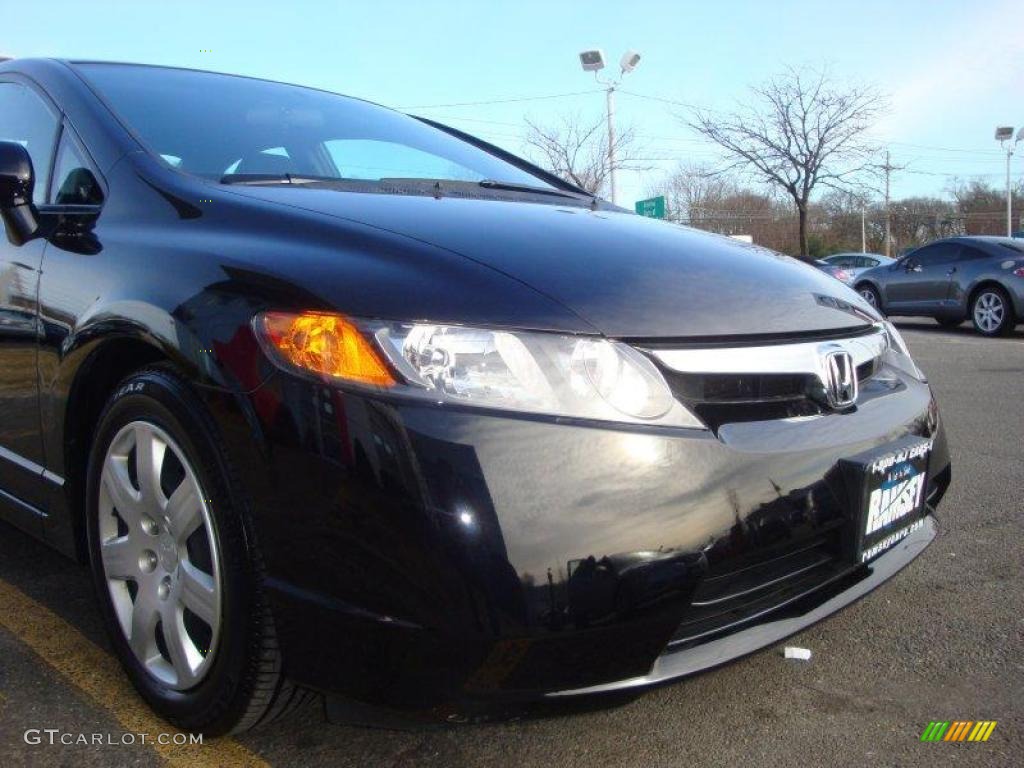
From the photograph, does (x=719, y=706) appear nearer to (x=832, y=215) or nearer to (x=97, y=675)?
(x=97, y=675)

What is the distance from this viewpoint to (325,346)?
1593mm

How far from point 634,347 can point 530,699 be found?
2.13ft

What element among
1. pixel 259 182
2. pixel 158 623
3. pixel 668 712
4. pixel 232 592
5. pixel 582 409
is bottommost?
pixel 668 712

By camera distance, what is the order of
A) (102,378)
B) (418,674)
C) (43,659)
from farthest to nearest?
(43,659)
(102,378)
(418,674)

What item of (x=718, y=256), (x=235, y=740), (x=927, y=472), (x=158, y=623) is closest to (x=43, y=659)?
(x=158, y=623)

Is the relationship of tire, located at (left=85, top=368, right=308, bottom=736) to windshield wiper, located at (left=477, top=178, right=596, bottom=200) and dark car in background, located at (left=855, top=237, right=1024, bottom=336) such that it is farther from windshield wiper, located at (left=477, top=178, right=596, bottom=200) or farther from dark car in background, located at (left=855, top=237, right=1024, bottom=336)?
dark car in background, located at (left=855, top=237, right=1024, bottom=336)

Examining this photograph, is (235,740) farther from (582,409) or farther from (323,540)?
(582,409)

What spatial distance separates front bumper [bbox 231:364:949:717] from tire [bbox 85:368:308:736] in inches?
3.8

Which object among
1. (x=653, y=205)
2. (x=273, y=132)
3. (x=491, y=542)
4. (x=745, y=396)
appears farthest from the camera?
(x=653, y=205)

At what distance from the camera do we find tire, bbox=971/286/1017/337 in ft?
36.2

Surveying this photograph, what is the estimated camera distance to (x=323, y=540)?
1538mm

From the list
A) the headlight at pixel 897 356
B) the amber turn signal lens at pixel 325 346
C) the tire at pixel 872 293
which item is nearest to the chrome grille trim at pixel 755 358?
the headlight at pixel 897 356

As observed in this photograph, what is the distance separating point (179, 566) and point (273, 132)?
149cm

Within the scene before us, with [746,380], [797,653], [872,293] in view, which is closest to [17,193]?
[746,380]
